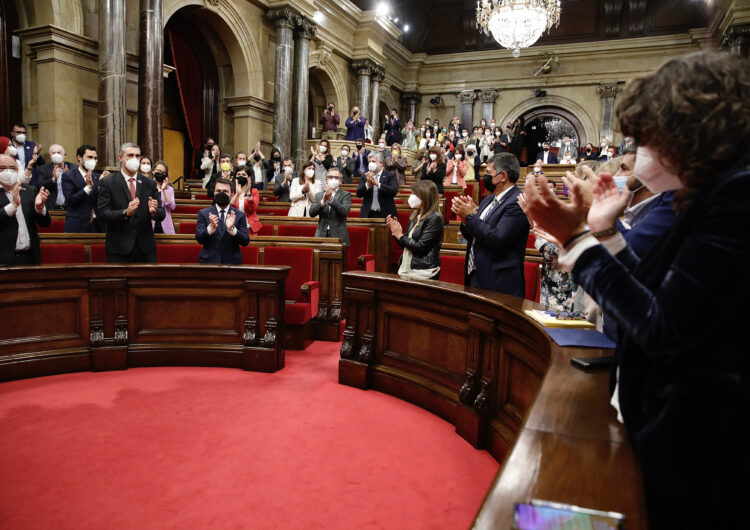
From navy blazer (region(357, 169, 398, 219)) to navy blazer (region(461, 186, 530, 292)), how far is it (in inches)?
119

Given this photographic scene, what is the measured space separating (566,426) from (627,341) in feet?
0.73

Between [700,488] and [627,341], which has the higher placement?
[627,341]

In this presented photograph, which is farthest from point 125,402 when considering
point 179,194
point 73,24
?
point 73,24

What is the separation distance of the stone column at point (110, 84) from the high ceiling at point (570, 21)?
10.1m

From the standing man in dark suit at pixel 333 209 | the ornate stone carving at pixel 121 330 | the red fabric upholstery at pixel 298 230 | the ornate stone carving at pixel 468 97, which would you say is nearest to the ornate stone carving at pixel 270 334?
the ornate stone carving at pixel 121 330

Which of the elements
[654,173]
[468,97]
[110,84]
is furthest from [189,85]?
[654,173]

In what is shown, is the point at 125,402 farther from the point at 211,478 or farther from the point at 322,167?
the point at 322,167

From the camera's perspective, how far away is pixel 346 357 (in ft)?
11.2

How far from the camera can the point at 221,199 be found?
152 inches

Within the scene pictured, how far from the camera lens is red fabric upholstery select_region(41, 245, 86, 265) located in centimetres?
422

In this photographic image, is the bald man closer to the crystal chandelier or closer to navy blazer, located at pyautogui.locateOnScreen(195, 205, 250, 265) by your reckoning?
navy blazer, located at pyautogui.locateOnScreen(195, 205, 250, 265)

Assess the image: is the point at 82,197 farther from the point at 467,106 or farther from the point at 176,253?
the point at 467,106

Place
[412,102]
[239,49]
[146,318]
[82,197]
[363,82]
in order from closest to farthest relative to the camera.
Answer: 1. [146,318]
2. [82,197]
3. [239,49]
4. [363,82]
5. [412,102]

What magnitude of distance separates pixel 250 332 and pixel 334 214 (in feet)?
5.61
